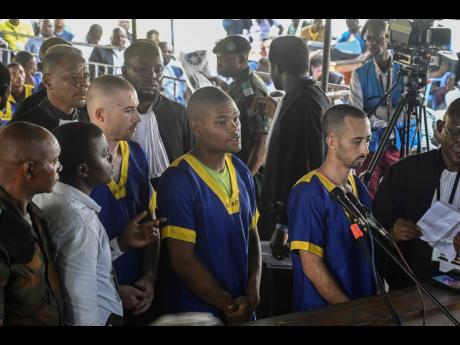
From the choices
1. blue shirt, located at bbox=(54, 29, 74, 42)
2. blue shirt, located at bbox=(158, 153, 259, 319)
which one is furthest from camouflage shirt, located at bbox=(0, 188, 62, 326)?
blue shirt, located at bbox=(54, 29, 74, 42)

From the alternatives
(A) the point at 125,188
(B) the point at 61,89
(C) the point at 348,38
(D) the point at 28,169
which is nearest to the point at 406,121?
(C) the point at 348,38

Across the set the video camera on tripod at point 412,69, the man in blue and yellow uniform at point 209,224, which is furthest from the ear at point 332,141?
the video camera on tripod at point 412,69

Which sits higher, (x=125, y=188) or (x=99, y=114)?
(x=99, y=114)

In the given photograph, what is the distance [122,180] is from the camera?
7.59 ft

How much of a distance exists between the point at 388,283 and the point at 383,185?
1.39 ft

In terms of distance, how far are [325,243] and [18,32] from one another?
11.7 ft

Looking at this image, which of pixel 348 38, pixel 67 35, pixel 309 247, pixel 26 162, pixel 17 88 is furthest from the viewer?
pixel 67 35

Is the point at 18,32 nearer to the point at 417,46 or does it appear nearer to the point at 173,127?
the point at 173,127

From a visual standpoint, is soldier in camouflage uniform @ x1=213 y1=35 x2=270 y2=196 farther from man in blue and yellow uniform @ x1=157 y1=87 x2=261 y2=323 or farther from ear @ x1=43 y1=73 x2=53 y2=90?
ear @ x1=43 y1=73 x2=53 y2=90

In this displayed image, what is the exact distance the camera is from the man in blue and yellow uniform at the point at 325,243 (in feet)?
7.45

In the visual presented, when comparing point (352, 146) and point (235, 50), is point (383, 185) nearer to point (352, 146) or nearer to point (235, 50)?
point (352, 146)

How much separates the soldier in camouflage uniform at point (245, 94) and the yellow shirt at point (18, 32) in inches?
87.7

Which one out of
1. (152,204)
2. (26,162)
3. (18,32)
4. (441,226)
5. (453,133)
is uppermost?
(18,32)

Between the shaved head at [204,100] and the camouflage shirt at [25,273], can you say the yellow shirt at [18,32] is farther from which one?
the camouflage shirt at [25,273]
